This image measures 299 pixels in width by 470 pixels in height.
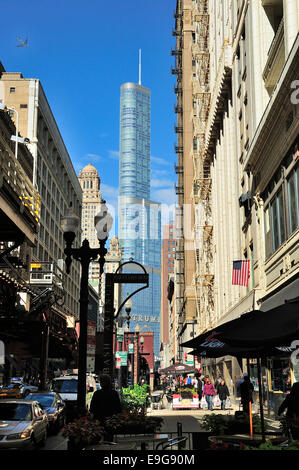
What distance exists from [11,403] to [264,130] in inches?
622

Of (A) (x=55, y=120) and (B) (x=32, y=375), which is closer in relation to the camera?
(B) (x=32, y=375)

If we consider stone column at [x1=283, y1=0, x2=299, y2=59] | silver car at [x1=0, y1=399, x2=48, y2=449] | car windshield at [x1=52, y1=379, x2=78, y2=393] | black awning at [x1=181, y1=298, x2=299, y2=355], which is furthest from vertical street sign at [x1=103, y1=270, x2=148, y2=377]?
car windshield at [x1=52, y1=379, x2=78, y2=393]

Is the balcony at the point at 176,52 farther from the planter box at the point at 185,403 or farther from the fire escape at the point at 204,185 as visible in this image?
the planter box at the point at 185,403

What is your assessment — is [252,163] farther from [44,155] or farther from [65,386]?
[44,155]

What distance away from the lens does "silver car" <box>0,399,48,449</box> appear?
13805 millimetres

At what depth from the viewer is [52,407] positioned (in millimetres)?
21109

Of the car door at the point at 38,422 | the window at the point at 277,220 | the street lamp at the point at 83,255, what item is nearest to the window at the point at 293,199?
the window at the point at 277,220

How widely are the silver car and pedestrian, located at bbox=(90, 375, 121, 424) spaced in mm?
3507

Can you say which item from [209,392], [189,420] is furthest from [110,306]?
[209,392]

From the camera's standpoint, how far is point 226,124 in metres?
46.2

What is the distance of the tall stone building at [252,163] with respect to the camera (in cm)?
2220

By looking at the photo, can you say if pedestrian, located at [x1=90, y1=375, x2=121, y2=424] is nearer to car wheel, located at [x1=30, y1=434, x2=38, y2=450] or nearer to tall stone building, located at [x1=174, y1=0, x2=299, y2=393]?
car wheel, located at [x1=30, y1=434, x2=38, y2=450]
